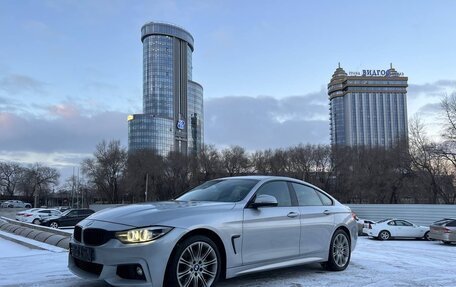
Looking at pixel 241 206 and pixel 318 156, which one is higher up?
pixel 318 156

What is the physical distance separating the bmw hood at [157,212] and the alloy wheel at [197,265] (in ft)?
1.35

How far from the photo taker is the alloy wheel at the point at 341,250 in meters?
7.71

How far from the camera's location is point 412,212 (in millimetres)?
36344

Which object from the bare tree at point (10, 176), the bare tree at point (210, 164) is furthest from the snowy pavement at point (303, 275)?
the bare tree at point (10, 176)

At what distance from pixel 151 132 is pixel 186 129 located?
799 inches

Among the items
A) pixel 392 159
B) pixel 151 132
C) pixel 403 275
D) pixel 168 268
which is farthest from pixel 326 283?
pixel 151 132

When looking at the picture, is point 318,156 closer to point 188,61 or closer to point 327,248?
point 327,248

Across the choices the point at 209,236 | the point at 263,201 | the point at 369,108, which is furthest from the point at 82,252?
the point at 369,108

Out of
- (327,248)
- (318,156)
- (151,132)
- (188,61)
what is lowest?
(327,248)

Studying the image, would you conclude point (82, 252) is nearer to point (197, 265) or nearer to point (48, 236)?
point (197, 265)

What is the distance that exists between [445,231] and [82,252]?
21212 mm

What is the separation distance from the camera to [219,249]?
581 cm

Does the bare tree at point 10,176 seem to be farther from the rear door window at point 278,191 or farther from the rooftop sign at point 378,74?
the rear door window at point 278,191

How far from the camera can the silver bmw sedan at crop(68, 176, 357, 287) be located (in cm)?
511
